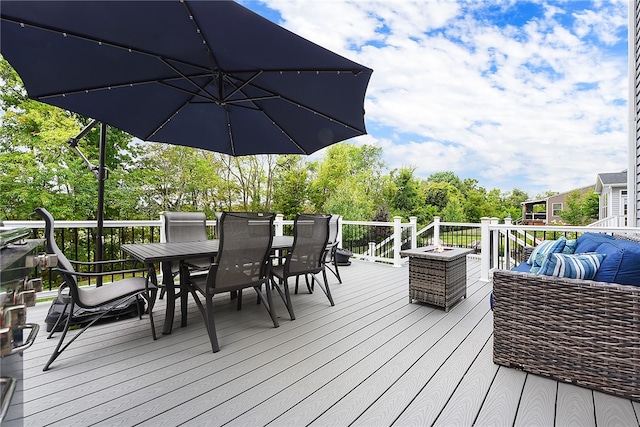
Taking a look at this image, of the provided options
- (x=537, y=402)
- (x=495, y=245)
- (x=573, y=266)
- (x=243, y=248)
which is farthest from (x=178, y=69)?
(x=495, y=245)

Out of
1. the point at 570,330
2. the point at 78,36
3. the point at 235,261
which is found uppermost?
the point at 78,36

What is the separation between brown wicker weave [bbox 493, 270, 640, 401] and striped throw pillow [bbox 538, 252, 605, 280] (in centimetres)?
8

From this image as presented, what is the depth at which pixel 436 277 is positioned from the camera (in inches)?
132

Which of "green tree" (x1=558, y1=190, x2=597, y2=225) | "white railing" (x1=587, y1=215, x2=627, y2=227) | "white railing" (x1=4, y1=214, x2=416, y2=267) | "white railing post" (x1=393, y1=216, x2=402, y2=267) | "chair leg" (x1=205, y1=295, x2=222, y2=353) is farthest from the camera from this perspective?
"green tree" (x1=558, y1=190, x2=597, y2=225)

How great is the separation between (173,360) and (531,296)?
8.62 ft

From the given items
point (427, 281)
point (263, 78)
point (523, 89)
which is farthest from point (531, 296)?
point (523, 89)

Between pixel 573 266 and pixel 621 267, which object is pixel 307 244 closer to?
pixel 573 266

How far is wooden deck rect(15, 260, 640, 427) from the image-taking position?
161 centimetres

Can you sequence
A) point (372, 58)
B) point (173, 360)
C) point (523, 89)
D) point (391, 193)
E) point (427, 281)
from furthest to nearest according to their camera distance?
1. point (391, 193)
2. point (523, 89)
3. point (372, 58)
4. point (427, 281)
5. point (173, 360)

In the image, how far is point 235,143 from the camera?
3.99 m

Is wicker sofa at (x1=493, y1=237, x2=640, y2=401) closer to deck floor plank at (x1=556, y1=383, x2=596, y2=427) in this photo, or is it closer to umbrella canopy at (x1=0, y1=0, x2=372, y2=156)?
deck floor plank at (x1=556, y1=383, x2=596, y2=427)

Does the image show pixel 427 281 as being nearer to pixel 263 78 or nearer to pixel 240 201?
pixel 263 78

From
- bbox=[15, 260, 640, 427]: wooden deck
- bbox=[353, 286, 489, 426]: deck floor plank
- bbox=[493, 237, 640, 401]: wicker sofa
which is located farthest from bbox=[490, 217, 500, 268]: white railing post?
bbox=[493, 237, 640, 401]: wicker sofa

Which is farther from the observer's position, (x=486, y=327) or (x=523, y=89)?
(x=523, y=89)
